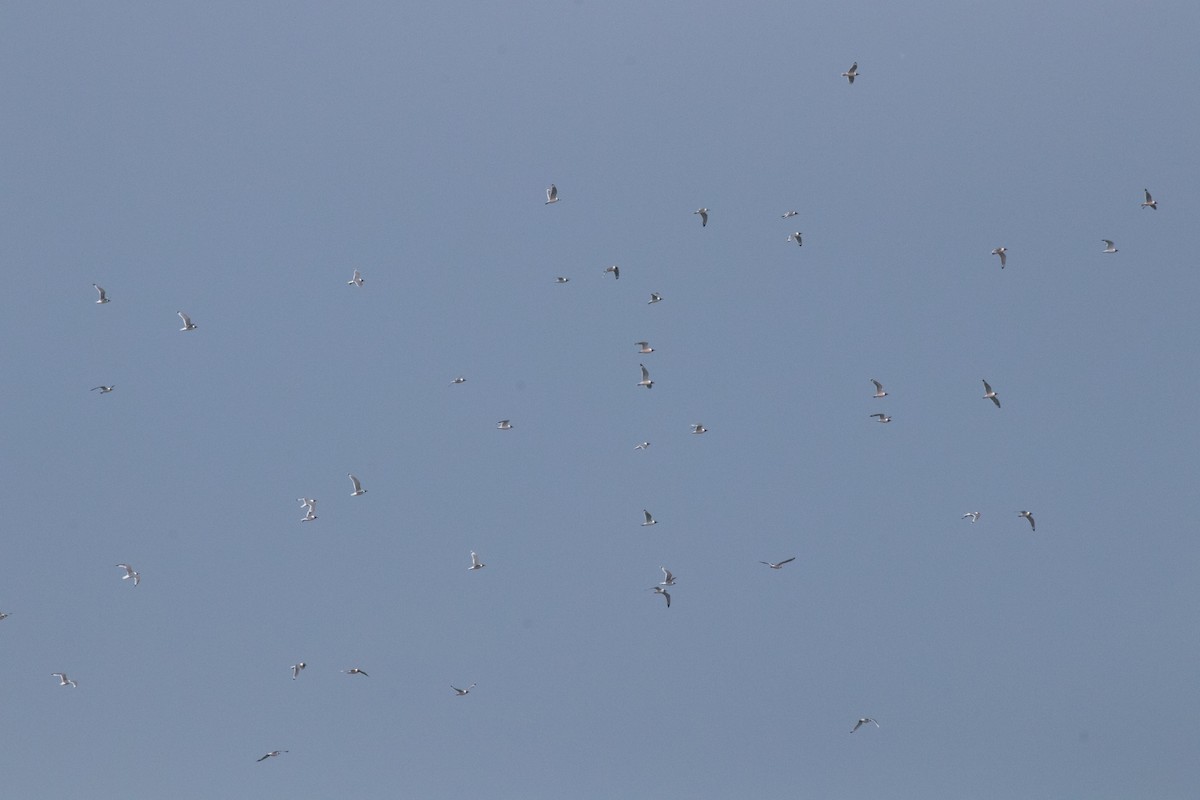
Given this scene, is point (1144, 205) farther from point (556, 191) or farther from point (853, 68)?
point (556, 191)

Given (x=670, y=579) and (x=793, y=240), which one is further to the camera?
(x=793, y=240)

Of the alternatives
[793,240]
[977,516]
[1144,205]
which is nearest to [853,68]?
[793,240]

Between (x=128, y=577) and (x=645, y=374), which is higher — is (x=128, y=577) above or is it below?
below

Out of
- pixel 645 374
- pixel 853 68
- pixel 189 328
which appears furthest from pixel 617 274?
pixel 189 328

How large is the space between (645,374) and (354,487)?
16959 millimetres

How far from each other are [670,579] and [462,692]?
16.7 metres

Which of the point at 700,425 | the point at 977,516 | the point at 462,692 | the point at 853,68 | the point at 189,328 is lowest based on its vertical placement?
the point at 462,692

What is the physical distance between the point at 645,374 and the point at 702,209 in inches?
387

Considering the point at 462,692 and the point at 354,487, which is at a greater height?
the point at 354,487

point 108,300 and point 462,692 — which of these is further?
point 462,692

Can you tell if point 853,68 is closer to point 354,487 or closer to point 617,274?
point 617,274

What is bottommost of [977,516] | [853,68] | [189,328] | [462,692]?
[462,692]

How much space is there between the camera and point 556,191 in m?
93.9

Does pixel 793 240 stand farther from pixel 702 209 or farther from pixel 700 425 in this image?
pixel 700 425
